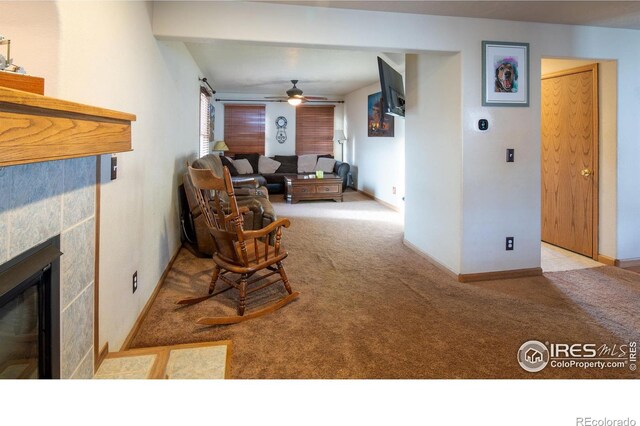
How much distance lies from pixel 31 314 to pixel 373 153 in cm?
704

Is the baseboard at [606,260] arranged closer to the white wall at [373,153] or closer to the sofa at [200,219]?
the white wall at [373,153]

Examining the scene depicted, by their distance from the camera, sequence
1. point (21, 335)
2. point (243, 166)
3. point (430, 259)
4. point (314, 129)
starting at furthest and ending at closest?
1. point (314, 129)
2. point (243, 166)
3. point (430, 259)
4. point (21, 335)

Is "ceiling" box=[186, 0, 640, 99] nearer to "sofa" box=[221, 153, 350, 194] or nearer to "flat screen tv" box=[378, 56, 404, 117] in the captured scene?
"flat screen tv" box=[378, 56, 404, 117]

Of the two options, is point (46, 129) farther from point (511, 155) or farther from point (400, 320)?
point (511, 155)

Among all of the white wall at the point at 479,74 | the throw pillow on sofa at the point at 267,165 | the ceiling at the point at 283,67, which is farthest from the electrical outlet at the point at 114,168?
the throw pillow on sofa at the point at 267,165

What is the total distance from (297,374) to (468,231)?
203cm

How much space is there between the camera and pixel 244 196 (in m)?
4.72

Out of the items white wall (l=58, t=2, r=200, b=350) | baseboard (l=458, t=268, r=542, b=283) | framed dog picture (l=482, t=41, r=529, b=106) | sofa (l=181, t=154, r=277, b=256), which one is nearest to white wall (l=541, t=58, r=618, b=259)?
framed dog picture (l=482, t=41, r=529, b=106)

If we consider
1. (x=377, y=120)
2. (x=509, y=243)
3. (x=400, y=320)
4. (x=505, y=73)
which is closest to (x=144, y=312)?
(x=400, y=320)

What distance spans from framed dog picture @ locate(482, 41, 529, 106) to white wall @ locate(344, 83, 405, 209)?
309 cm

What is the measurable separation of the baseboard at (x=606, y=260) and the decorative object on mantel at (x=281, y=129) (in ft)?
23.7

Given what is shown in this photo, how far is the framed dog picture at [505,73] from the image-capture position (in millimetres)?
3045

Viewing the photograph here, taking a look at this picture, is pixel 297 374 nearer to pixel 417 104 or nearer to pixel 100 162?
pixel 100 162

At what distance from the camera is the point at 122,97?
6.39 feet
